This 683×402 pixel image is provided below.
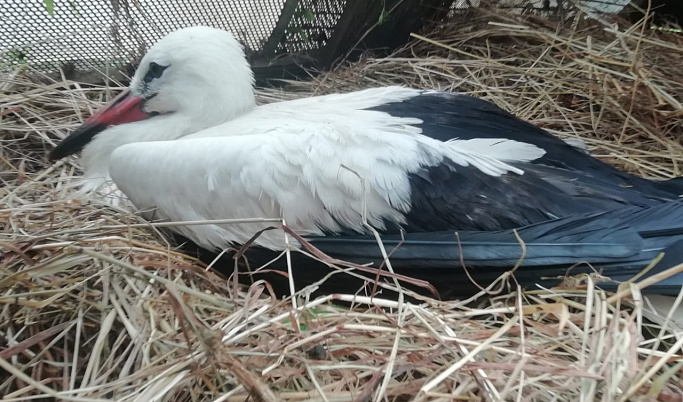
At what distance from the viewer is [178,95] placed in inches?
65.6

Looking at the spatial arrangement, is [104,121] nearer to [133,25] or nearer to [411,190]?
[133,25]

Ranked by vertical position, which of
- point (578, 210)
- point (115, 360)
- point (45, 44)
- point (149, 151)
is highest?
point (45, 44)

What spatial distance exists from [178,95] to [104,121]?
0.78ft

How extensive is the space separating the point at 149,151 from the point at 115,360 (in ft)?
1.76

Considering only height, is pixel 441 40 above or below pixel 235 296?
above

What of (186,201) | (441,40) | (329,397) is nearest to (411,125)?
(186,201)

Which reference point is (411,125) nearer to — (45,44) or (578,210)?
(578,210)

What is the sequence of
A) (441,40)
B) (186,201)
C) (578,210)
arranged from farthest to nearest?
(441,40)
(186,201)
(578,210)

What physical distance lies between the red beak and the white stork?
0.95ft

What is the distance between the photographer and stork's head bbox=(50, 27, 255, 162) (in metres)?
1.63

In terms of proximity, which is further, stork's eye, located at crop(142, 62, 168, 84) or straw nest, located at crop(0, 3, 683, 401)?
stork's eye, located at crop(142, 62, 168, 84)

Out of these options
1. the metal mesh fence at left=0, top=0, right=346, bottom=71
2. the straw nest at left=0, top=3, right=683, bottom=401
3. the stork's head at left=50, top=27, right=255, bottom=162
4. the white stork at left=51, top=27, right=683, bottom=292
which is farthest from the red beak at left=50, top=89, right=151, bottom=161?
the metal mesh fence at left=0, top=0, right=346, bottom=71

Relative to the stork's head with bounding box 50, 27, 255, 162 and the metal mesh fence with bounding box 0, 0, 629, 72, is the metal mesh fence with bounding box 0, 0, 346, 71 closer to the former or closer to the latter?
the metal mesh fence with bounding box 0, 0, 629, 72

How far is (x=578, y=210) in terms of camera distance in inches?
49.6
